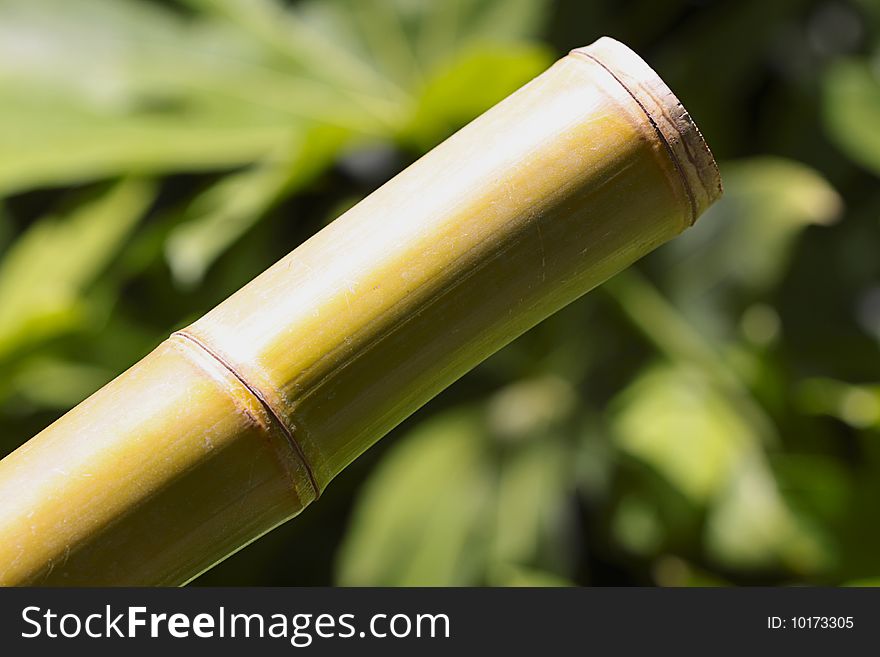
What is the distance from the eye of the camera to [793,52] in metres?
0.83

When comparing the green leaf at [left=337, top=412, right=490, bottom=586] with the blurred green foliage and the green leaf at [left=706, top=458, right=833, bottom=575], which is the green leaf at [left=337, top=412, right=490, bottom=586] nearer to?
the blurred green foliage

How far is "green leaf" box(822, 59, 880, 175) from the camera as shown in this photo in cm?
71

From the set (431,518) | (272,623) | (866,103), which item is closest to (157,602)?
(272,623)

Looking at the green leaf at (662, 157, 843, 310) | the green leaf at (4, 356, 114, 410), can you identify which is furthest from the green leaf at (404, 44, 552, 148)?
the green leaf at (4, 356, 114, 410)

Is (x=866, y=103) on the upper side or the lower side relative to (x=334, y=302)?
upper

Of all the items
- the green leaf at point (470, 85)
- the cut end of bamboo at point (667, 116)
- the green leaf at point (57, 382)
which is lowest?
the cut end of bamboo at point (667, 116)

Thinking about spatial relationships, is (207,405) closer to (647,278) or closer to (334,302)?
(334,302)

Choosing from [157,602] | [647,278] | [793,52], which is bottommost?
[157,602]

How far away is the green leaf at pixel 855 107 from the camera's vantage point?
2.33 ft

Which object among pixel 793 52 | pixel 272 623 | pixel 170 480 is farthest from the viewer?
pixel 793 52

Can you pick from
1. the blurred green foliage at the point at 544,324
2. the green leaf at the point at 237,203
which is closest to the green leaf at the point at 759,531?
the blurred green foliage at the point at 544,324

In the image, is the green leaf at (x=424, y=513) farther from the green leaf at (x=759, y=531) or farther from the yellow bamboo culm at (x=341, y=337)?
the yellow bamboo culm at (x=341, y=337)

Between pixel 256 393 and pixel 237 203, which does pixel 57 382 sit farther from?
pixel 256 393

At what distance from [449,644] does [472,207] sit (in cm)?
19
